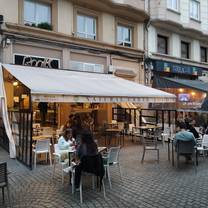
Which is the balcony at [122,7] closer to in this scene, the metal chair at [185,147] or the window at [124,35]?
the window at [124,35]

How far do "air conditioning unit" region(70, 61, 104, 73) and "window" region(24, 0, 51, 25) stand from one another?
2425 millimetres

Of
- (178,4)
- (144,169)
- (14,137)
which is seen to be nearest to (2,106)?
(14,137)

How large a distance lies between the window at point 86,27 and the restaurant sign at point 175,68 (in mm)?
4803

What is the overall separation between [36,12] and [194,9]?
42.9 ft

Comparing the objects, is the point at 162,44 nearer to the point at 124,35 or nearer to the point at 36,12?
the point at 124,35

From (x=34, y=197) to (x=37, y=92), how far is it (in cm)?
394

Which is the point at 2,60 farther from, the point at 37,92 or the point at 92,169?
the point at 92,169

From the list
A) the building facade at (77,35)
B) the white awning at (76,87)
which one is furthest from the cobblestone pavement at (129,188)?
the building facade at (77,35)

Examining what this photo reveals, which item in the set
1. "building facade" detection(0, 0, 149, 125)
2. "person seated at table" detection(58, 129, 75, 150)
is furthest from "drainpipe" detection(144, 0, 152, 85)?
"person seated at table" detection(58, 129, 75, 150)

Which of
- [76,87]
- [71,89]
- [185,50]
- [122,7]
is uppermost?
[122,7]

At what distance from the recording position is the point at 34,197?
267 inches

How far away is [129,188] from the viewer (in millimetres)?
7484

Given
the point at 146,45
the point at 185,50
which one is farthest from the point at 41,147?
the point at 185,50

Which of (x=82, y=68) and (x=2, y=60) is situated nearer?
(x=2, y=60)
